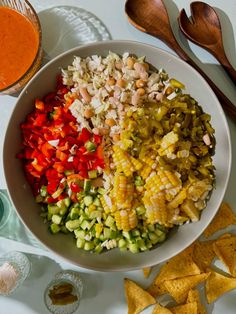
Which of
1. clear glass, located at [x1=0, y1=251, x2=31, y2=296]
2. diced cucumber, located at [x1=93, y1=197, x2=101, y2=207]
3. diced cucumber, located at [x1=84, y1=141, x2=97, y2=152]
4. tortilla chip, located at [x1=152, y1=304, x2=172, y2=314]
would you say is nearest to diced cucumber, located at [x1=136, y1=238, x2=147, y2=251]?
diced cucumber, located at [x1=93, y1=197, x2=101, y2=207]

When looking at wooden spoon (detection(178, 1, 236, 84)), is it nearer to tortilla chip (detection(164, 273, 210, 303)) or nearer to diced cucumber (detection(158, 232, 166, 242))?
diced cucumber (detection(158, 232, 166, 242))

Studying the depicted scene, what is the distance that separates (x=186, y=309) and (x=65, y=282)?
59 centimetres

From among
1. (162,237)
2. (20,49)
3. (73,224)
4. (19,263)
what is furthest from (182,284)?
(20,49)

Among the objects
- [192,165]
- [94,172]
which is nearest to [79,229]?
[94,172]

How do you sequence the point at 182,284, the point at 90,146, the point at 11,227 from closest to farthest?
1. the point at 90,146
2. the point at 182,284
3. the point at 11,227

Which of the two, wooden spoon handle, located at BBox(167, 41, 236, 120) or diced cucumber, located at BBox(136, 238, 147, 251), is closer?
diced cucumber, located at BBox(136, 238, 147, 251)

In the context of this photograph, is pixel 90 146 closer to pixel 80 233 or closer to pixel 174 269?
pixel 80 233

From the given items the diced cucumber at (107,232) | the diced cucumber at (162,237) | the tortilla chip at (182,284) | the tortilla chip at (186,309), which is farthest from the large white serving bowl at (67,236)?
the tortilla chip at (186,309)

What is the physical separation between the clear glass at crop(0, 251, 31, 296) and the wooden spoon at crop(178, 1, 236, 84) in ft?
4.37

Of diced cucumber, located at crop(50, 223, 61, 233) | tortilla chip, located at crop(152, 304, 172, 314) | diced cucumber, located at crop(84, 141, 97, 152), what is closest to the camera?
diced cucumber, located at crop(84, 141, 97, 152)

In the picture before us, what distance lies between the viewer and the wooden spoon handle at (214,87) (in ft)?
8.00

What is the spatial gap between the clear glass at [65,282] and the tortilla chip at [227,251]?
2.23 feet

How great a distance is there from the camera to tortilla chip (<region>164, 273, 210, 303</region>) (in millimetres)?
2436

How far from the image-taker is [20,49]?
2436mm
